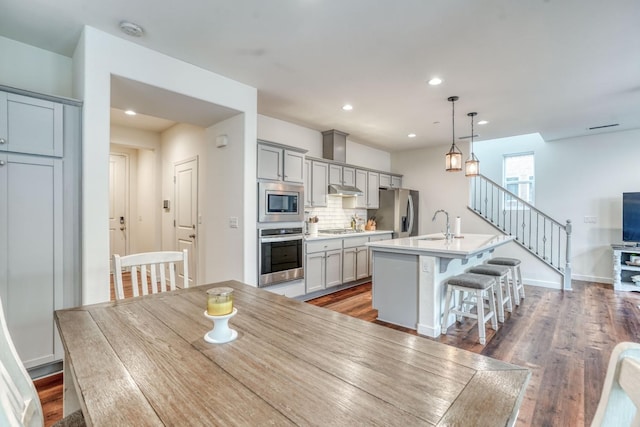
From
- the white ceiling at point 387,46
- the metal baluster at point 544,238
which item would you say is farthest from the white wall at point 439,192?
the white ceiling at point 387,46

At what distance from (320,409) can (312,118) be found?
4.37 m

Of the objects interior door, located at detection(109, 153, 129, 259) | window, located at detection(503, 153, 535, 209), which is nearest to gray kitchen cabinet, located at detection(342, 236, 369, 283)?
window, located at detection(503, 153, 535, 209)

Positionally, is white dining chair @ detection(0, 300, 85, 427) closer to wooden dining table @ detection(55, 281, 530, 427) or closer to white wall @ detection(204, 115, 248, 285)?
wooden dining table @ detection(55, 281, 530, 427)

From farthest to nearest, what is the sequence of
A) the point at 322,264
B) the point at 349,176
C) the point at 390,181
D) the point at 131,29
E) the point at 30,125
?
1. the point at 390,181
2. the point at 349,176
3. the point at 322,264
4. the point at 131,29
5. the point at 30,125

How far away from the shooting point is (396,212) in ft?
19.1

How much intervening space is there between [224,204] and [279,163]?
870mm

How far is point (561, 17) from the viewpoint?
2.24 m

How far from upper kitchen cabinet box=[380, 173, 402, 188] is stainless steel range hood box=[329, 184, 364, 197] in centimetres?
105

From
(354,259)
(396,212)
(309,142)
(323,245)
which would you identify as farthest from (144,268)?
(396,212)

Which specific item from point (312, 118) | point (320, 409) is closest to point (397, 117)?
point (312, 118)

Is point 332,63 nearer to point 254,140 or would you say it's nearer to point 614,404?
point 254,140

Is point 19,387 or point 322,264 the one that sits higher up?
point 19,387

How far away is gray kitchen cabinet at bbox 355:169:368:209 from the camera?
5.69m

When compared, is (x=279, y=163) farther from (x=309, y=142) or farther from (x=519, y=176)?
(x=519, y=176)
